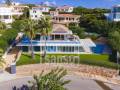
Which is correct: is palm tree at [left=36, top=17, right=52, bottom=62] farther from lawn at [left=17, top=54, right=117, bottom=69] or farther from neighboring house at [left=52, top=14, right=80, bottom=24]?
neighboring house at [left=52, top=14, right=80, bottom=24]

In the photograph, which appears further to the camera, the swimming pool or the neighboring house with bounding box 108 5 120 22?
the neighboring house with bounding box 108 5 120 22

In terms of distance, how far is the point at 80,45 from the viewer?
58844 millimetres

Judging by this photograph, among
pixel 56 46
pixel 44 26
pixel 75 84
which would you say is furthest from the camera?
pixel 56 46

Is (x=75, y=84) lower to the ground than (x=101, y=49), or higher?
lower

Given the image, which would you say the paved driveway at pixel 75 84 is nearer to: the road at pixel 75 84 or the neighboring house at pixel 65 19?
the road at pixel 75 84

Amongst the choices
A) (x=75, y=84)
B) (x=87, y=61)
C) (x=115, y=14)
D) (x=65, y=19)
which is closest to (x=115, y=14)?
(x=115, y=14)

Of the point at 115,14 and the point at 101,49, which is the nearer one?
the point at 101,49

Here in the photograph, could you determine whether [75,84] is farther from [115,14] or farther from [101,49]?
[115,14]

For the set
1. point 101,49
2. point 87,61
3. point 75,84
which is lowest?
point 75,84

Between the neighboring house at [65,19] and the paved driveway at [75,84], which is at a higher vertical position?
the neighboring house at [65,19]

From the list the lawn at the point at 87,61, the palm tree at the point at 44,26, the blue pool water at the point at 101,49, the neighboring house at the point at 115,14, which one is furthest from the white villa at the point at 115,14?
the palm tree at the point at 44,26

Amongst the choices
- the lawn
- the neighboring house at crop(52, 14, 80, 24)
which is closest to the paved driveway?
the lawn

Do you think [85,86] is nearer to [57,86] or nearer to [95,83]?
[95,83]

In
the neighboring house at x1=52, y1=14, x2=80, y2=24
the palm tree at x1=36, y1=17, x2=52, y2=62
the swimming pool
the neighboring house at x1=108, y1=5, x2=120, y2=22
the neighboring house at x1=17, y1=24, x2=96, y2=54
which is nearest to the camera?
the palm tree at x1=36, y1=17, x2=52, y2=62
